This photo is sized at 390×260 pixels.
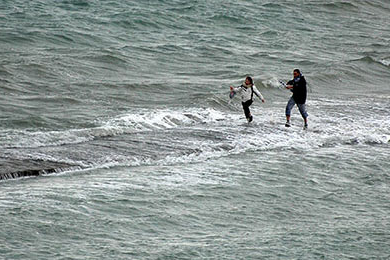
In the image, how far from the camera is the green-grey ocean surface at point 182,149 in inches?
452

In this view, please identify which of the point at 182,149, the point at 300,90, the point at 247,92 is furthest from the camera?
the point at 247,92

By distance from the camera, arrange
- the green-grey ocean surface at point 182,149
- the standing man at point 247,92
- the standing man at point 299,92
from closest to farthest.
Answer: the green-grey ocean surface at point 182,149
the standing man at point 299,92
the standing man at point 247,92

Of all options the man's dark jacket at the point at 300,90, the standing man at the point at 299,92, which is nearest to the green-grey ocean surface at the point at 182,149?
the standing man at the point at 299,92

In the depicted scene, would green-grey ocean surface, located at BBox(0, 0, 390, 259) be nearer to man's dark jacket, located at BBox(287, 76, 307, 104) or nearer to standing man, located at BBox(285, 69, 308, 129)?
standing man, located at BBox(285, 69, 308, 129)

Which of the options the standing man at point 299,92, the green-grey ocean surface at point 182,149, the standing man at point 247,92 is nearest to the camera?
the green-grey ocean surface at point 182,149

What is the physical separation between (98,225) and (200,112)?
10937mm

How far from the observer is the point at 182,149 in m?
17.2

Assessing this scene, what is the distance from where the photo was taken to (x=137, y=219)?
12102mm

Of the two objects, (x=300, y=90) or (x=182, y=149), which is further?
(x=300, y=90)

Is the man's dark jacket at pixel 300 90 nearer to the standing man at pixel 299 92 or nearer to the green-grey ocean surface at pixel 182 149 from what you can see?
the standing man at pixel 299 92

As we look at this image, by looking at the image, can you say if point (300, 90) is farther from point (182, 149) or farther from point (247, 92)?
point (182, 149)

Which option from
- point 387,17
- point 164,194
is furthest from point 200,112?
point 387,17

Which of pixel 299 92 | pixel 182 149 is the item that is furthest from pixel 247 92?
pixel 182 149

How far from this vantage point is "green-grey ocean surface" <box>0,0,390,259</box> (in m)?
11.5
